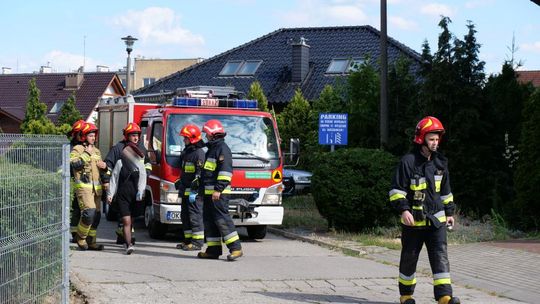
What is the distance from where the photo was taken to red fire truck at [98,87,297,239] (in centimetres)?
1385

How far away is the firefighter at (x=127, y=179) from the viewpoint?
12.4 meters

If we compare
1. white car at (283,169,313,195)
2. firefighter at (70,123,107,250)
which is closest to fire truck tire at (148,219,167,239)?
firefighter at (70,123,107,250)

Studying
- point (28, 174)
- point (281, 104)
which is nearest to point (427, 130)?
point (28, 174)

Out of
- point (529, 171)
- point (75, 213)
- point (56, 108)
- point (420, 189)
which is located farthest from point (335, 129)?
point (56, 108)

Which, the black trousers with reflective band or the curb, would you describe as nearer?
the black trousers with reflective band

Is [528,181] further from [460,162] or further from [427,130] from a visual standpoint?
[427,130]

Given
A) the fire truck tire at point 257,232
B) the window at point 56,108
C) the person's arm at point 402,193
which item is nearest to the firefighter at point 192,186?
the fire truck tire at point 257,232

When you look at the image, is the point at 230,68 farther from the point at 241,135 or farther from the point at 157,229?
the point at 157,229

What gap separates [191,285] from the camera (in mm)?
9445

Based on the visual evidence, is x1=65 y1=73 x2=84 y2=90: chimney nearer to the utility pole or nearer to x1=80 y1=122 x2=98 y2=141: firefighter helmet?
the utility pole

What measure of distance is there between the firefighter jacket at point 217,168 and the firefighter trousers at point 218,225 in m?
0.16

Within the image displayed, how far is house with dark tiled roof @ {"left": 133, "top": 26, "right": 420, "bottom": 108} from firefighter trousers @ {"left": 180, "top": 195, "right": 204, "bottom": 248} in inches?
1108

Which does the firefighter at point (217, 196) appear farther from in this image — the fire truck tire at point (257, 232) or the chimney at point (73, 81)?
the chimney at point (73, 81)

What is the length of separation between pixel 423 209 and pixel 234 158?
241 inches
